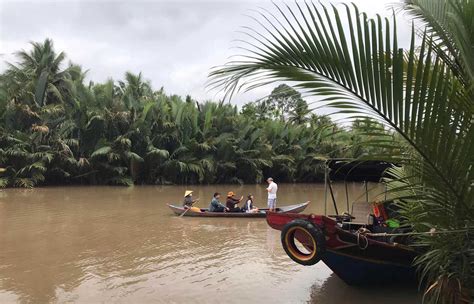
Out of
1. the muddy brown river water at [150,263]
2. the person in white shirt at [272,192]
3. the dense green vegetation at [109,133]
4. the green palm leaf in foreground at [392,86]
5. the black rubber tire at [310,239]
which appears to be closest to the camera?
the green palm leaf in foreground at [392,86]

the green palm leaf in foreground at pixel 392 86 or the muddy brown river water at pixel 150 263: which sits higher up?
the green palm leaf in foreground at pixel 392 86

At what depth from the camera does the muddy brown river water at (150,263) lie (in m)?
7.38

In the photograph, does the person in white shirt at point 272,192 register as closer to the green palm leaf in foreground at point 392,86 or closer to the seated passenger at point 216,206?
the seated passenger at point 216,206

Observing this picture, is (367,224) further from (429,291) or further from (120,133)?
(120,133)

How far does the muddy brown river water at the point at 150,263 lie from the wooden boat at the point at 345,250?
1.16 feet

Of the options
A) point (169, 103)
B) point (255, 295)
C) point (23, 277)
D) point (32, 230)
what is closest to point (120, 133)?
point (169, 103)

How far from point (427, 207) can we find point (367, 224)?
6.32 m

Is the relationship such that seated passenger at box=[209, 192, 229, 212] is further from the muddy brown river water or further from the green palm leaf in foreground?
the green palm leaf in foreground

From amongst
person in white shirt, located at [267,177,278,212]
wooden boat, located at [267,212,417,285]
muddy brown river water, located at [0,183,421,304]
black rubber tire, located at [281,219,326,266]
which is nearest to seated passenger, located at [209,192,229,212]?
muddy brown river water, located at [0,183,421,304]

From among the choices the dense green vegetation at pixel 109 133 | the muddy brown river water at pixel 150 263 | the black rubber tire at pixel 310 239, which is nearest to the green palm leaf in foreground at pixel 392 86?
the muddy brown river water at pixel 150 263

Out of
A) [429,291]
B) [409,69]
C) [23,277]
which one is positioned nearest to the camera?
[409,69]

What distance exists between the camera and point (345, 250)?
7113 millimetres

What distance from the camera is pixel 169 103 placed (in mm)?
29156

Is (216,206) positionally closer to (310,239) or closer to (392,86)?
(310,239)
